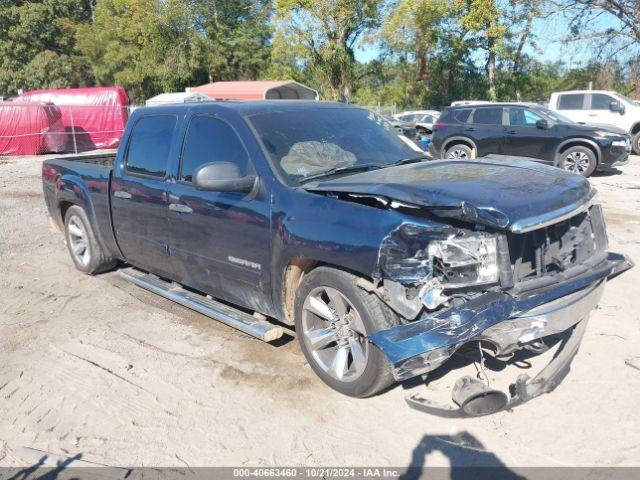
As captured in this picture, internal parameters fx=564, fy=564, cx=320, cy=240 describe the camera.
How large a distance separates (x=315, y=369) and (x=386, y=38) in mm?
33214

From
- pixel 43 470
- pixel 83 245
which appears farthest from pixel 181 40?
pixel 43 470

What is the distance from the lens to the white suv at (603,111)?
17281 mm

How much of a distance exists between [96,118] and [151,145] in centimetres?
2230

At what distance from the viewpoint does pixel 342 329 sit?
3.52m

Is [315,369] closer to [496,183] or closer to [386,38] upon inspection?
[496,183]

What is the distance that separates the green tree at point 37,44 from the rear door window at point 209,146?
163ft

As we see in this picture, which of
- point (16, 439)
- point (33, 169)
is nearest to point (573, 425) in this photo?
point (16, 439)

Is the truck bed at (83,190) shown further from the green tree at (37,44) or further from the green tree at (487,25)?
the green tree at (37,44)

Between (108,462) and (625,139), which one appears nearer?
(108,462)

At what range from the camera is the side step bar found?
13.1 feet

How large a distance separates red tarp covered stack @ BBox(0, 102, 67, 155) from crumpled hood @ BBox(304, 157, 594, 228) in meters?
21.8

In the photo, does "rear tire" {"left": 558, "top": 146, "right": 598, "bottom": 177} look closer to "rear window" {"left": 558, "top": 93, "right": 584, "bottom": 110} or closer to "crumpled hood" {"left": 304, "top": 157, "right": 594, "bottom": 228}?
"rear window" {"left": 558, "top": 93, "right": 584, "bottom": 110}

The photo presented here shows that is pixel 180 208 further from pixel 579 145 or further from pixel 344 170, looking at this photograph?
pixel 579 145

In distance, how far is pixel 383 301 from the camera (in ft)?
10.7
